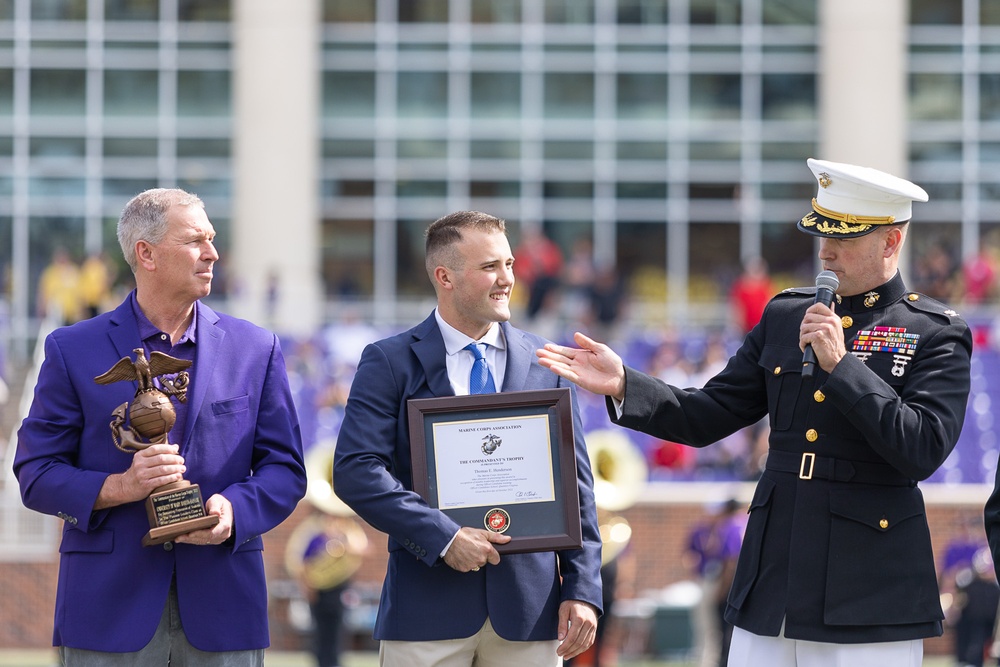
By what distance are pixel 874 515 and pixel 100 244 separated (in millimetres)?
25312

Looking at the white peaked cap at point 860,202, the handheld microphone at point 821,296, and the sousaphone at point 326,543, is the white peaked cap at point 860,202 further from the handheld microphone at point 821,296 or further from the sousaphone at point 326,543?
the sousaphone at point 326,543

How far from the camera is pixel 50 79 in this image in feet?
95.1

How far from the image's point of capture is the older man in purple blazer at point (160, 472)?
496 cm

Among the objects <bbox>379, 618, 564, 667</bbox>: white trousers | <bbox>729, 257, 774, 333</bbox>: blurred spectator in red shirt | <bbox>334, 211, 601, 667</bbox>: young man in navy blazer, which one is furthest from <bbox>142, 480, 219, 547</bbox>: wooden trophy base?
<bbox>729, 257, 774, 333</bbox>: blurred spectator in red shirt

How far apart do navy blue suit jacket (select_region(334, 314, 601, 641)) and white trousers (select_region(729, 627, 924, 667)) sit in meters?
0.56

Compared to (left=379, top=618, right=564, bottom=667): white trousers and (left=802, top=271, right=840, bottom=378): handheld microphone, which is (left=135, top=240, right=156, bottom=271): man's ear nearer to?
(left=379, top=618, right=564, bottom=667): white trousers

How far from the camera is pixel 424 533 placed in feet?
16.7

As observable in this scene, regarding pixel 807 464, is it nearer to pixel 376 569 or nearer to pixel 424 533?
pixel 424 533

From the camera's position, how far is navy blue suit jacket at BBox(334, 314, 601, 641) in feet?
16.9

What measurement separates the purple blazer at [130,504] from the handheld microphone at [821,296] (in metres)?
1.81

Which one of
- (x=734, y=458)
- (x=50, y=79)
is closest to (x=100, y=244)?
(x=50, y=79)

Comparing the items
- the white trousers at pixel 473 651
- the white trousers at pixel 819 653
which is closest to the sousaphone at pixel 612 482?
the white trousers at pixel 473 651

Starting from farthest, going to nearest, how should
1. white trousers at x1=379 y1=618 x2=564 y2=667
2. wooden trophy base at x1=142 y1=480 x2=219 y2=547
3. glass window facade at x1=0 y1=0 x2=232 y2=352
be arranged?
glass window facade at x1=0 y1=0 x2=232 y2=352
white trousers at x1=379 y1=618 x2=564 y2=667
wooden trophy base at x1=142 y1=480 x2=219 y2=547

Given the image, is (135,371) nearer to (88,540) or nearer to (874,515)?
(88,540)
